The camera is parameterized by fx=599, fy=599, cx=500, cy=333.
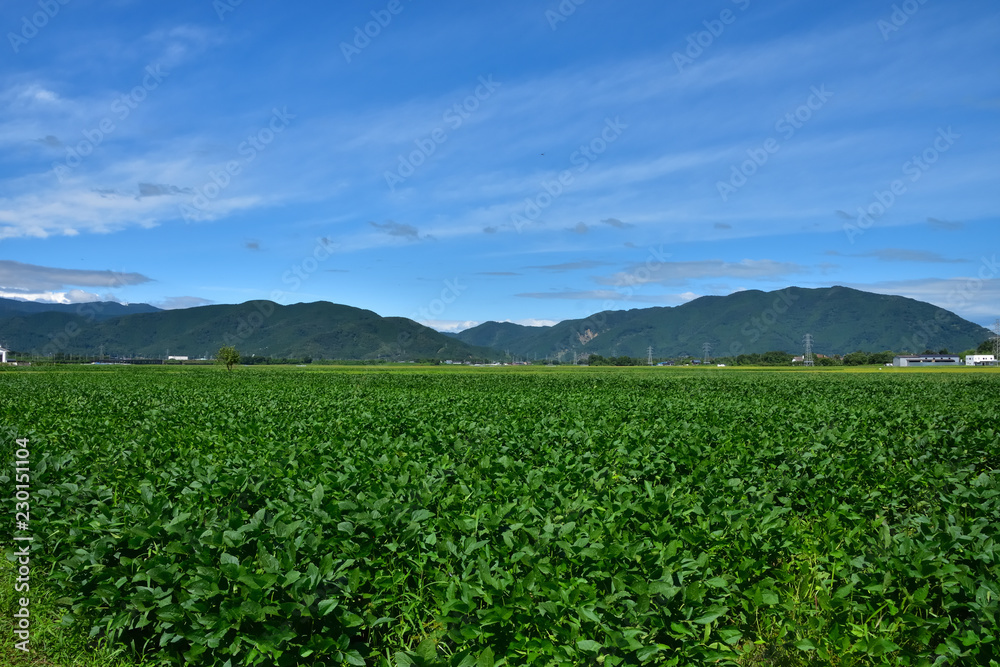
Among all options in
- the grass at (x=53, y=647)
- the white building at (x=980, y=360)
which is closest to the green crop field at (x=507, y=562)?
the grass at (x=53, y=647)

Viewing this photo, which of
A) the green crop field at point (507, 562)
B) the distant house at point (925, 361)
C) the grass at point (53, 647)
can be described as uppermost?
the distant house at point (925, 361)

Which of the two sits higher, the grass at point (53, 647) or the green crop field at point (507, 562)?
the green crop field at point (507, 562)

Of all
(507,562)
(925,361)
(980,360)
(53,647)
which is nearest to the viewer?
(507,562)

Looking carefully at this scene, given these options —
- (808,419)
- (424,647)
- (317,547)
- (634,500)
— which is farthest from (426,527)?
(808,419)

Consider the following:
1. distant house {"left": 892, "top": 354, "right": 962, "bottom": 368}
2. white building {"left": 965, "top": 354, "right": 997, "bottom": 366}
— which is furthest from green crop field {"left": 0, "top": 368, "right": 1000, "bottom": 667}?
white building {"left": 965, "top": 354, "right": 997, "bottom": 366}

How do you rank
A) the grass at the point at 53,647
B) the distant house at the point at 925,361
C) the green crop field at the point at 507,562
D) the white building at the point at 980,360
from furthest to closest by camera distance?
the white building at the point at 980,360, the distant house at the point at 925,361, the grass at the point at 53,647, the green crop field at the point at 507,562

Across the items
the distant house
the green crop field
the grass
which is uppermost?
the distant house

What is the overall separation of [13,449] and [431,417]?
8039 millimetres

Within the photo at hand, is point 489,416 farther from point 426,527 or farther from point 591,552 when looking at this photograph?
point 591,552

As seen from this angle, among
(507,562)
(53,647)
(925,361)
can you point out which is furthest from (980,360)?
(53,647)

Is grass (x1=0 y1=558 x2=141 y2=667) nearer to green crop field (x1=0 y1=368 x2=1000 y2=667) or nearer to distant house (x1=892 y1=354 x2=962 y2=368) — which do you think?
green crop field (x1=0 y1=368 x2=1000 y2=667)

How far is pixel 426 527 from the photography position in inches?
232

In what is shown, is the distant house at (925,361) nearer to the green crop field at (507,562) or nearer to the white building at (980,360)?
the white building at (980,360)

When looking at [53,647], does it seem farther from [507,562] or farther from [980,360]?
[980,360]
